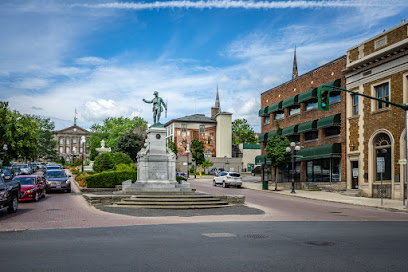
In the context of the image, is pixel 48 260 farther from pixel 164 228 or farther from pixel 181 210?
pixel 181 210

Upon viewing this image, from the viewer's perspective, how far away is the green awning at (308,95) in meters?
37.5

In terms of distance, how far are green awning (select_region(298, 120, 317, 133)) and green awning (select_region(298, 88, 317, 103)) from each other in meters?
2.34

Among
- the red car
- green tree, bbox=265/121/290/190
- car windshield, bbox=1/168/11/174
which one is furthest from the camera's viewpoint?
car windshield, bbox=1/168/11/174

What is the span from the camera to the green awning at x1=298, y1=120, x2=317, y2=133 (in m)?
37.7

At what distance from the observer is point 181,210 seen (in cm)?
1881

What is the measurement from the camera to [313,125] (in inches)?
1486

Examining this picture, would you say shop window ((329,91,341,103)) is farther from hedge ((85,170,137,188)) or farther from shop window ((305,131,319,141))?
hedge ((85,170,137,188))

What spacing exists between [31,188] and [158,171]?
7.35m

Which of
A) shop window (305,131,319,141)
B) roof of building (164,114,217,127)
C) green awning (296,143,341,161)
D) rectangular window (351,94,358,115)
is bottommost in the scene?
green awning (296,143,341,161)

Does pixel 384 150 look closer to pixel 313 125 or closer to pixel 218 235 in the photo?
pixel 313 125

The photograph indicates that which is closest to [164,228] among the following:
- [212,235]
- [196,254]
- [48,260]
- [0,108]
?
[212,235]

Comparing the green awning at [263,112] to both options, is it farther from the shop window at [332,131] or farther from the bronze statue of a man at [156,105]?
the bronze statue of a man at [156,105]

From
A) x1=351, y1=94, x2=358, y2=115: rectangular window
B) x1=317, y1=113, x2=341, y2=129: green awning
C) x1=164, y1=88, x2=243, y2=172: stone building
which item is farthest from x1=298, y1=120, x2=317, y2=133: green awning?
x1=164, y1=88, x2=243, y2=172: stone building

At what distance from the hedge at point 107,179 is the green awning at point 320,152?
622 inches
